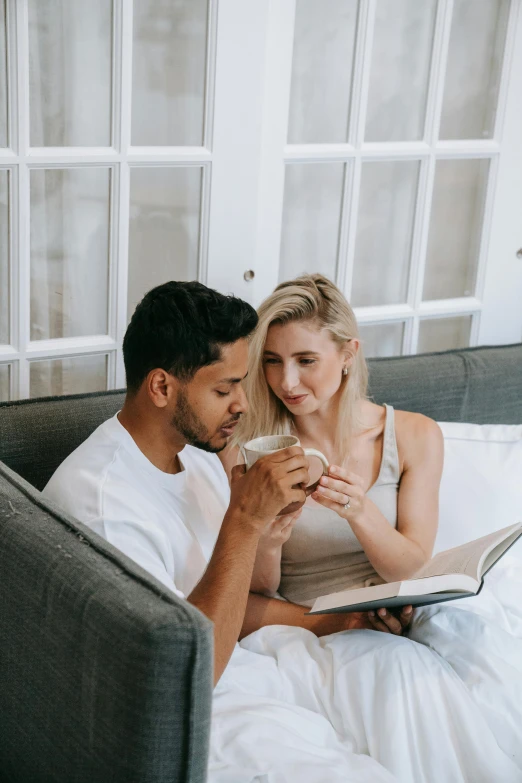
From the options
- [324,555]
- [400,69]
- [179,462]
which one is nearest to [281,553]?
[324,555]

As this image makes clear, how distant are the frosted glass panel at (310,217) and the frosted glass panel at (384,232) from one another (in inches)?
3.6

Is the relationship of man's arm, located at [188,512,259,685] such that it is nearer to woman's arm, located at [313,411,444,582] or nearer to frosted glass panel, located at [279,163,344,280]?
woman's arm, located at [313,411,444,582]

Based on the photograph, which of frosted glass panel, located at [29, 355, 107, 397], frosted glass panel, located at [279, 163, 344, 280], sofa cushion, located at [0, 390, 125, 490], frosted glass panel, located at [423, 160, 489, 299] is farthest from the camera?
frosted glass panel, located at [423, 160, 489, 299]

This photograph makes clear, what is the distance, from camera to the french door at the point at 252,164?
6.47 ft

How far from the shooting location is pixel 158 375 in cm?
157

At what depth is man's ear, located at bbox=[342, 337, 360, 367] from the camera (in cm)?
196

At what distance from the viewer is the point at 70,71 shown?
1.95 meters

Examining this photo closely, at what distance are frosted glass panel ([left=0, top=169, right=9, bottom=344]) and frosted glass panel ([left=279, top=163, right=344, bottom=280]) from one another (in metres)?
0.71

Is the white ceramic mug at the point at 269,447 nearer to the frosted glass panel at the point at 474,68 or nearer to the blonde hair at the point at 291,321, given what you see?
the blonde hair at the point at 291,321

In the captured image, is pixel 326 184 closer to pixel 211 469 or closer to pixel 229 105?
pixel 229 105

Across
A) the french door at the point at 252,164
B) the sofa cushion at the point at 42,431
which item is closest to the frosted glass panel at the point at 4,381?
the french door at the point at 252,164

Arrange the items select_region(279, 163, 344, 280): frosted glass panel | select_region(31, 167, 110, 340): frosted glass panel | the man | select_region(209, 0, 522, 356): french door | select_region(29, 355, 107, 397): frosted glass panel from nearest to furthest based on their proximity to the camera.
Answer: the man, select_region(31, 167, 110, 340): frosted glass panel, select_region(29, 355, 107, 397): frosted glass panel, select_region(209, 0, 522, 356): french door, select_region(279, 163, 344, 280): frosted glass panel

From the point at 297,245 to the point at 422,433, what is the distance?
655mm

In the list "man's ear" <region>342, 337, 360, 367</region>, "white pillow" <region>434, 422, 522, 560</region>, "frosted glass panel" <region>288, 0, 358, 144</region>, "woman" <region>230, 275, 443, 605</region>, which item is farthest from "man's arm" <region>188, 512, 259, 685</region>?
"frosted glass panel" <region>288, 0, 358, 144</region>
